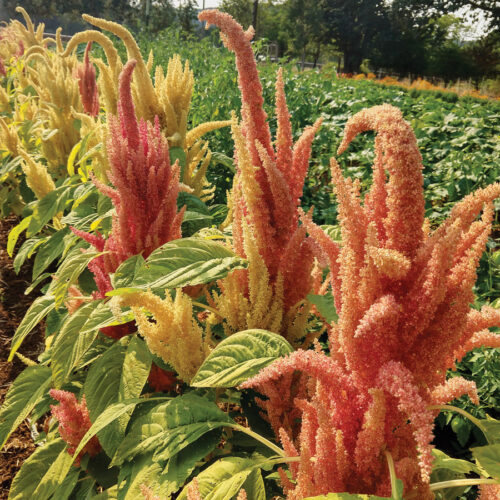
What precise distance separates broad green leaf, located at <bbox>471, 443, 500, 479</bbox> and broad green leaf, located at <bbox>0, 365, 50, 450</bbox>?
4.18ft

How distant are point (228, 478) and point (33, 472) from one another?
2.71 feet

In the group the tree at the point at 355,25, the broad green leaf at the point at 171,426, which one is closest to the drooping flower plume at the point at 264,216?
the broad green leaf at the point at 171,426

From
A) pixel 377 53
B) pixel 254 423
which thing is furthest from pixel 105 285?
pixel 377 53

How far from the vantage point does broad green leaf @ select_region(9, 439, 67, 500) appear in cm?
136

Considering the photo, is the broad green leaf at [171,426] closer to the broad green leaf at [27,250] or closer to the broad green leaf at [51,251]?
the broad green leaf at [51,251]

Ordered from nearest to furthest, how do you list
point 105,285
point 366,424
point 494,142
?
point 366,424, point 105,285, point 494,142

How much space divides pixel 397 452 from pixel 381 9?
199 ft

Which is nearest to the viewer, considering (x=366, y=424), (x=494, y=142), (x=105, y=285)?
(x=366, y=424)

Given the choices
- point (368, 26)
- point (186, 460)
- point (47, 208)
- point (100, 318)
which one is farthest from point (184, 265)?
point (368, 26)

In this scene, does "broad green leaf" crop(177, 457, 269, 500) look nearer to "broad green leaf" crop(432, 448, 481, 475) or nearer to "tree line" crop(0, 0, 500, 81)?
"broad green leaf" crop(432, 448, 481, 475)

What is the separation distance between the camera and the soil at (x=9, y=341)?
2.21 meters

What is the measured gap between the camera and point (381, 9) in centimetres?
5178

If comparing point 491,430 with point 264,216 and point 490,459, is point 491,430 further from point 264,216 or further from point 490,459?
point 264,216

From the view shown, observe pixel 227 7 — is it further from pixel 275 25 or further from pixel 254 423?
pixel 254 423
